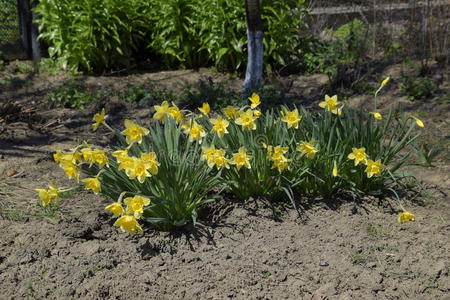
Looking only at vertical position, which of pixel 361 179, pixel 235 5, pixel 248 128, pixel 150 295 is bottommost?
pixel 150 295

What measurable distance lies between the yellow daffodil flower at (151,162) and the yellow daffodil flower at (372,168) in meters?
1.22

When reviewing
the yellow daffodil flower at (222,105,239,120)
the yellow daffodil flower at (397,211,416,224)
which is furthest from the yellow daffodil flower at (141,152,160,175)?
the yellow daffodil flower at (397,211,416,224)

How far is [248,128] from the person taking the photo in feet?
11.5

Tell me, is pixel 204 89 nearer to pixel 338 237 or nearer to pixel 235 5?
pixel 235 5

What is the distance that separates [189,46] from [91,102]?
1821 millimetres

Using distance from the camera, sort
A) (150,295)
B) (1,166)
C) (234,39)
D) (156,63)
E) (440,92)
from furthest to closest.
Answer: (156,63), (234,39), (440,92), (1,166), (150,295)

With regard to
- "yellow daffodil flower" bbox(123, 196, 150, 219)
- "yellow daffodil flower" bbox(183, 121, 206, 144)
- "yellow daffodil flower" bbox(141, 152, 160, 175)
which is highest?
"yellow daffodil flower" bbox(183, 121, 206, 144)

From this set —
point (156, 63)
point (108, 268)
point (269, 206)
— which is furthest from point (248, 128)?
point (156, 63)

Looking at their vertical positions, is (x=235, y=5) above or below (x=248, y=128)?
above

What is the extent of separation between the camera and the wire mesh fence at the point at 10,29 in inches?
339

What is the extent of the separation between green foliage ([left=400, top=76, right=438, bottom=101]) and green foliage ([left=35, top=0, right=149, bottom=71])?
11.5 ft

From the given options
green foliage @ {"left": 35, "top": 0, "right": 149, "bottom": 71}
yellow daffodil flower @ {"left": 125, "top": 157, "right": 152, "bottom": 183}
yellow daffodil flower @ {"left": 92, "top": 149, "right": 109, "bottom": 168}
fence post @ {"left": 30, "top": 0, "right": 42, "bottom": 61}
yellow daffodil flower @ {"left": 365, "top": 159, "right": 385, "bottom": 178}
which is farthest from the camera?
fence post @ {"left": 30, "top": 0, "right": 42, "bottom": 61}

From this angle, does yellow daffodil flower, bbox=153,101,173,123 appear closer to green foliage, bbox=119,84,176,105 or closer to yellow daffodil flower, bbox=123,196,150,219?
yellow daffodil flower, bbox=123,196,150,219

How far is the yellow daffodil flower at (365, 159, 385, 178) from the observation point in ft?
11.2
